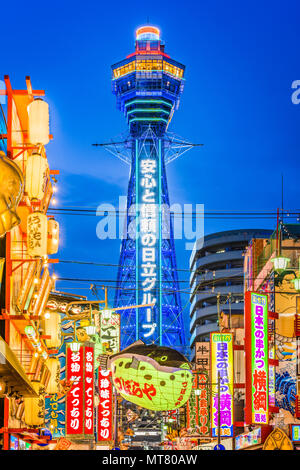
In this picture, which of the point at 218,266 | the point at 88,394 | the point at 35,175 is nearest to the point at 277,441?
the point at 88,394

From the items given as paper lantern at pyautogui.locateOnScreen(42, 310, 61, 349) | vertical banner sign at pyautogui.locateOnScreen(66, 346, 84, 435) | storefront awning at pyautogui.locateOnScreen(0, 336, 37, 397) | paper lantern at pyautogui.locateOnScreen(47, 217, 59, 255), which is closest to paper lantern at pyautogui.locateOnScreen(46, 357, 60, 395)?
paper lantern at pyautogui.locateOnScreen(42, 310, 61, 349)

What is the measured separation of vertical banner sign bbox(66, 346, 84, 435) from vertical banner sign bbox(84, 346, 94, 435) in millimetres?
202

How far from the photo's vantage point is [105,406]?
33.7 m

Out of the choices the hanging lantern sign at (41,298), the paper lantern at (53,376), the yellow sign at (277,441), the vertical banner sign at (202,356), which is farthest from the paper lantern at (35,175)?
the vertical banner sign at (202,356)

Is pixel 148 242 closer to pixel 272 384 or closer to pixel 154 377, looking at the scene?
pixel 272 384

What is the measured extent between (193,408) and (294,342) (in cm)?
1596

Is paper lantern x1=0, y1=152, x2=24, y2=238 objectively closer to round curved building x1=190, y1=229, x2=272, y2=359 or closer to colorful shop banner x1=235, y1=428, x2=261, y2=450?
colorful shop banner x1=235, y1=428, x2=261, y2=450

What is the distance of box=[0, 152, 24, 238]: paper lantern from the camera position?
19.1ft

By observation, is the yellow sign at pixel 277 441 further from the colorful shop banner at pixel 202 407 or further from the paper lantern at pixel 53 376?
the colorful shop banner at pixel 202 407

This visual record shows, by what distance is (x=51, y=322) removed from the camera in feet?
89.0

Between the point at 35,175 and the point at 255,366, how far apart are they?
13555 mm
